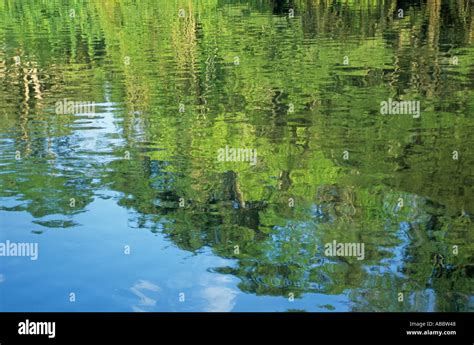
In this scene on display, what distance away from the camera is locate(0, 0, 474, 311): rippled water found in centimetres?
1045

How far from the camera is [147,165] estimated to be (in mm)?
15258

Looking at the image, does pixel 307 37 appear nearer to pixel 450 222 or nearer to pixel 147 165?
pixel 147 165

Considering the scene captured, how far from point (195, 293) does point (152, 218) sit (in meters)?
2.88

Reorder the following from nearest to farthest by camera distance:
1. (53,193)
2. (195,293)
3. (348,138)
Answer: (195,293) < (53,193) < (348,138)

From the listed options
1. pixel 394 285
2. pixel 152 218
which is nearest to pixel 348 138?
pixel 152 218
